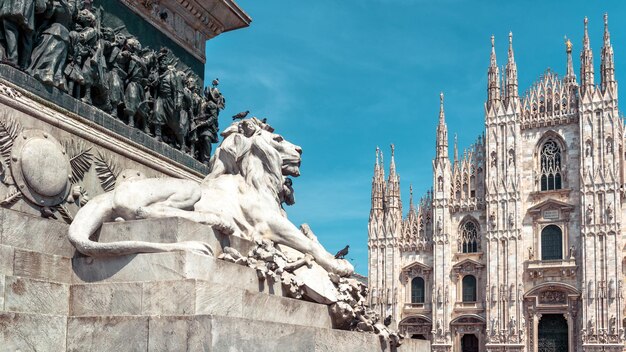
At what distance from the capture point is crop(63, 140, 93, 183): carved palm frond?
5777mm

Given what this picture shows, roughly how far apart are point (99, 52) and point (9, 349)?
120 inches

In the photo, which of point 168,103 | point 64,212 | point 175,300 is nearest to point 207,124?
point 168,103

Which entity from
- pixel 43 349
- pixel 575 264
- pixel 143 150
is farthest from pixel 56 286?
pixel 575 264

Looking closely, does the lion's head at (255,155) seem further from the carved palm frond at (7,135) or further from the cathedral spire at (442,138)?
the cathedral spire at (442,138)

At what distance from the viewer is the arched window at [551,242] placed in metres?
37.6

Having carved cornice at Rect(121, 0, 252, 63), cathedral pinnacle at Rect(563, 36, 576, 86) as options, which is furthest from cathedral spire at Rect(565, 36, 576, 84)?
carved cornice at Rect(121, 0, 252, 63)

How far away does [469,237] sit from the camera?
131ft

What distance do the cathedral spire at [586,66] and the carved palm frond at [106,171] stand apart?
3450 cm

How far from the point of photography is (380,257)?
40.8m

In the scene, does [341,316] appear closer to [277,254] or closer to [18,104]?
[277,254]

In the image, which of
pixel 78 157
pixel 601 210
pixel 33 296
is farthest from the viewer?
pixel 601 210

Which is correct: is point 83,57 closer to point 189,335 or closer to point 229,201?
point 229,201

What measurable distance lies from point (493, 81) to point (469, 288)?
10.4 m

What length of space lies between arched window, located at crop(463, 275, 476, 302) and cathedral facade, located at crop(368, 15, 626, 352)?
0.05 m
